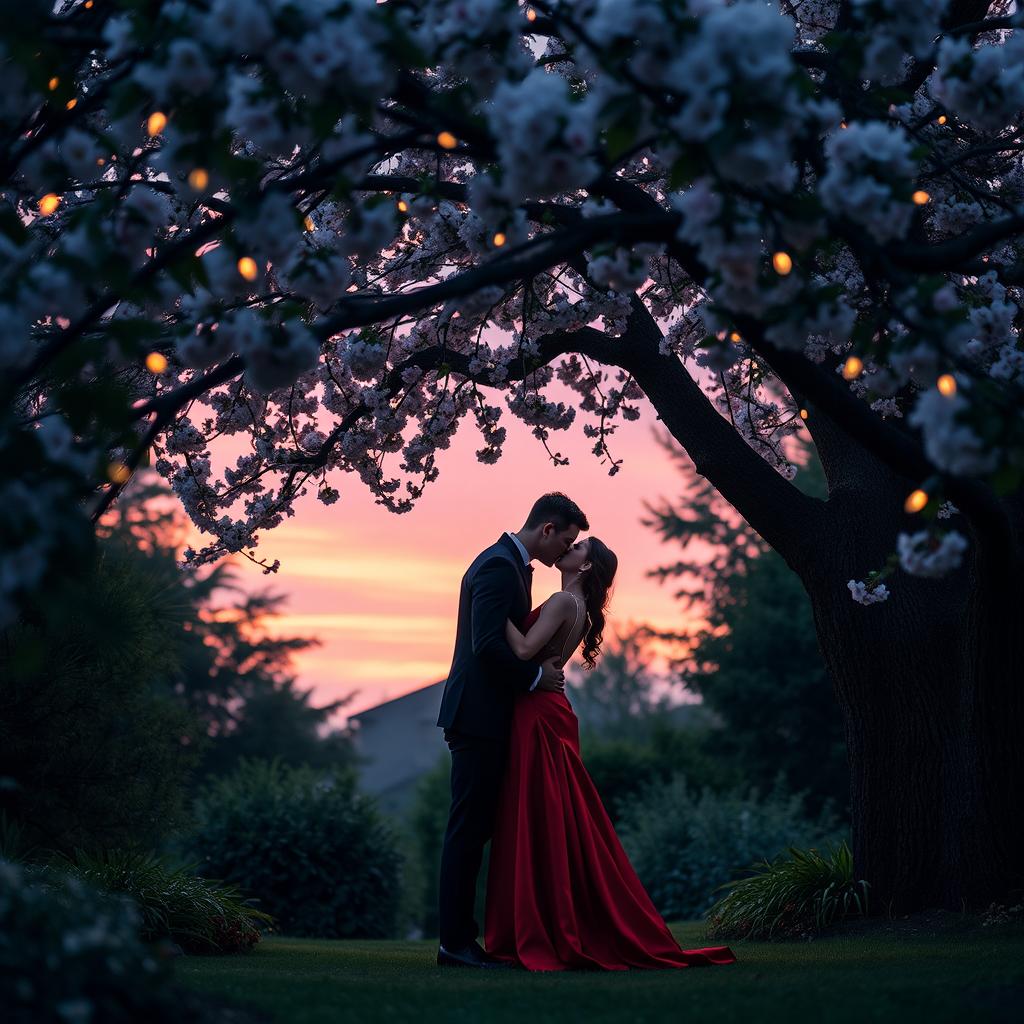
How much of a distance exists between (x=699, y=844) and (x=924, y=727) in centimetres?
613

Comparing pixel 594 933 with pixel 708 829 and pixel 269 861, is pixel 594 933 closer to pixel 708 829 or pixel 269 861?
pixel 269 861

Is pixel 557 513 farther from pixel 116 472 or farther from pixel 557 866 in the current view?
pixel 116 472

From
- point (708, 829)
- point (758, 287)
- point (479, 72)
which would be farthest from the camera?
point (708, 829)

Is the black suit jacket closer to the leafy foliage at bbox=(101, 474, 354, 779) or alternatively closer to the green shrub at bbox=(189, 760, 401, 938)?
the green shrub at bbox=(189, 760, 401, 938)

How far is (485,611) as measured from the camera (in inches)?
249

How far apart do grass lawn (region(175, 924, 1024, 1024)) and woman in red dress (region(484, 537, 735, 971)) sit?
0.35 metres

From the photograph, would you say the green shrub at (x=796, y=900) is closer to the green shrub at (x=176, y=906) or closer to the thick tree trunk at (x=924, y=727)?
the thick tree trunk at (x=924, y=727)

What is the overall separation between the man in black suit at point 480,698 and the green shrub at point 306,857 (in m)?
5.35

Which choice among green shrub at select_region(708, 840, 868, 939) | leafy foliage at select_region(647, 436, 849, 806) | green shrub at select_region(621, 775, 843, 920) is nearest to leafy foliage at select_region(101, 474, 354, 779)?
leafy foliage at select_region(647, 436, 849, 806)

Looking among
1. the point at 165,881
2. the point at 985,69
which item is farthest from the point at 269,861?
the point at 985,69

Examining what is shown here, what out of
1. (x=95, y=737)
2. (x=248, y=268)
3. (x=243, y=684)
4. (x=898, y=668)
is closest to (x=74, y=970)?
(x=248, y=268)

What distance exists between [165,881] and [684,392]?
4.23 m

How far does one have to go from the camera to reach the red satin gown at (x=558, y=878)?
6164 mm

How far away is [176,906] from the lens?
7.28 meters
